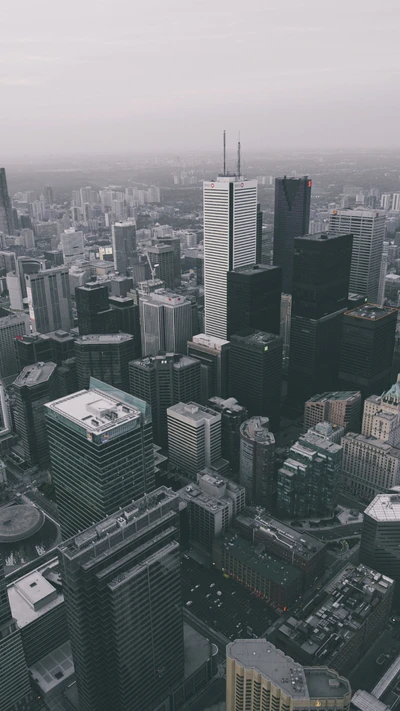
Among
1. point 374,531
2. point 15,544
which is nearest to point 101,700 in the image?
point 15,544

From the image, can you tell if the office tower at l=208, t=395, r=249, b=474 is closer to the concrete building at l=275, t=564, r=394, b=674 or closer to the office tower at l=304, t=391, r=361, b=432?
the office tower at l=304, t=391, r=361, b=432

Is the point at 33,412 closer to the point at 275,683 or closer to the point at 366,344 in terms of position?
the point at 366,344

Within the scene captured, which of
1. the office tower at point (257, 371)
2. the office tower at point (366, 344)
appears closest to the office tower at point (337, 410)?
the office tower at point (366, 344)

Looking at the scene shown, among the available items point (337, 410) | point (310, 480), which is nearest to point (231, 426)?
point (310, 480)

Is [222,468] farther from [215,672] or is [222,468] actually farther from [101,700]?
[101,700]

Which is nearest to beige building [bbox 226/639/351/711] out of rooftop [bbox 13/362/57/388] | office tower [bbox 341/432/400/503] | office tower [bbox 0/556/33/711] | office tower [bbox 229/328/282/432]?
office tower [bbox 0/556/33/711]

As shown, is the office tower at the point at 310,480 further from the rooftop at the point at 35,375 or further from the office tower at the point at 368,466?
the rooftop at the point at 35,375
